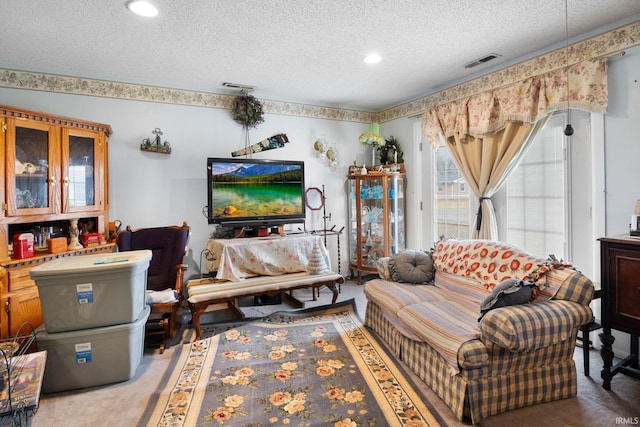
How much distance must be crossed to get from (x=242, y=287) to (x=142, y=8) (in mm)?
2302

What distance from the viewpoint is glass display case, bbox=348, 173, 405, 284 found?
4.45 m

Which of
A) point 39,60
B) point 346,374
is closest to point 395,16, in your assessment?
point 346,374

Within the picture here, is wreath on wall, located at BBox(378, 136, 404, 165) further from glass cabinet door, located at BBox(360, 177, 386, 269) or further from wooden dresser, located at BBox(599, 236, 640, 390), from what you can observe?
wooden dresser, located at BBox(599, 236, 640, 390)

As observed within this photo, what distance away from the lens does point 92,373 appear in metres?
2.21

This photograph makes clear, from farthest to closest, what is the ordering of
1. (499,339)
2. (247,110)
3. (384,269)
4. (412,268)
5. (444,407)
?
(247,110), (384,269), (412,268), (444,407), (499,339)

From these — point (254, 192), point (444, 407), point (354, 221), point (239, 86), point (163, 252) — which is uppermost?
point (239, 86)

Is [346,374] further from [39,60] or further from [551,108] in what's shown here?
[39,60]

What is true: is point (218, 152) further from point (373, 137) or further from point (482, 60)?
point (482, 60)

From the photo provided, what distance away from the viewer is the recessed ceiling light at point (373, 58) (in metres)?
3.02

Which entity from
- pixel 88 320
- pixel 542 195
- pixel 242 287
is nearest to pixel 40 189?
pixel 88 320

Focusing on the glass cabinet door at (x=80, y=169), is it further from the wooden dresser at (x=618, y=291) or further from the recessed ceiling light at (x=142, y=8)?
the wooden dresser at (x=618, y=291)

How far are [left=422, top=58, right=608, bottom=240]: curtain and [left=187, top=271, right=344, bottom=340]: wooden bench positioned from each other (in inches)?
70.2

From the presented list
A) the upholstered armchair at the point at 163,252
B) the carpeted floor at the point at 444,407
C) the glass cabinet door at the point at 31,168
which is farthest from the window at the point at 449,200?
the glass cabinet door at the point at 31,168

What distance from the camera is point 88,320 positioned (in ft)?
7.25
